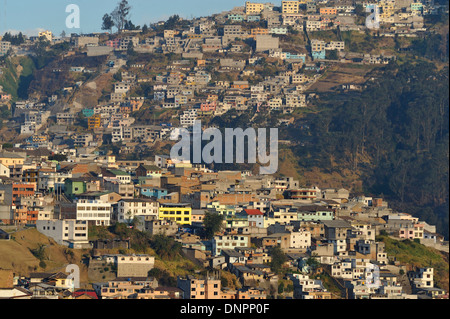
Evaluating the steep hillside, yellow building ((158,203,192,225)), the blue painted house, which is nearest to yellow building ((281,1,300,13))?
the blue painted house

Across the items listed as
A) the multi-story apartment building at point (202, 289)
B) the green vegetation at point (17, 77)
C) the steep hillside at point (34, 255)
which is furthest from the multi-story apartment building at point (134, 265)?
the green vegetation at point (17, 77)

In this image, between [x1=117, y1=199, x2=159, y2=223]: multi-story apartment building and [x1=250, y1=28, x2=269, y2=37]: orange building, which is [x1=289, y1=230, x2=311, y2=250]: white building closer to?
[x1=117, y1=199, x2=159, y2=223]: multi-story apartment building

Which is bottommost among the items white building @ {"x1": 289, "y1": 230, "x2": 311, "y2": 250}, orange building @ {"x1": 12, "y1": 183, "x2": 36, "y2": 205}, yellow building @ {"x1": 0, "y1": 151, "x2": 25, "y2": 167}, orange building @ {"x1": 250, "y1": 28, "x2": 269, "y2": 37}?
white building @ {"x1": 289, "y1": 230, "x2": 311, "y2": 250}

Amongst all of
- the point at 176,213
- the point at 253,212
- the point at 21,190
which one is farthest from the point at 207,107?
the point at 21,190

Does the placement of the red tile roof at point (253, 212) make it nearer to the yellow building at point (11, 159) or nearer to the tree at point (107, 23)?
the yellow building at point (11, 159)

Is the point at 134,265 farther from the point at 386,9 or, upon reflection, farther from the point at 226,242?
the point at 386,9

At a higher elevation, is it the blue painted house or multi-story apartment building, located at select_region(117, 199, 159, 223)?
the blue painted house

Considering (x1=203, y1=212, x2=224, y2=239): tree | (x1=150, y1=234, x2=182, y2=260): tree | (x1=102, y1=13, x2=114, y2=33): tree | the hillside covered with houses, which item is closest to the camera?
the hillside covered with houses
